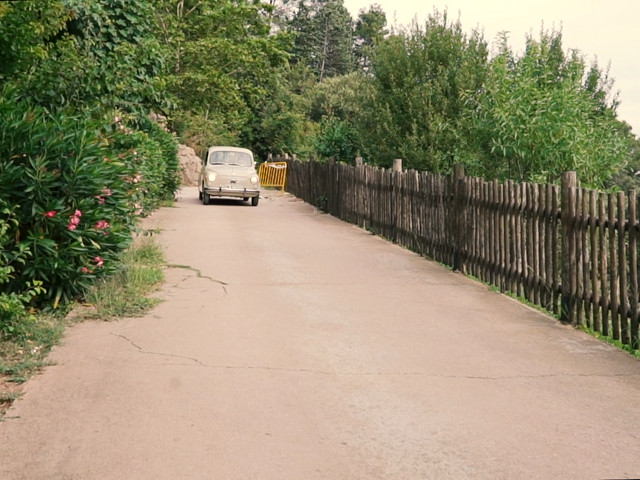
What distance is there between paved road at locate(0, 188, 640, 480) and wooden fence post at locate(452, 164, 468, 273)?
5.81ft

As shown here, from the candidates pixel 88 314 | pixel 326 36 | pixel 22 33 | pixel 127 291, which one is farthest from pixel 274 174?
pixel 326 36

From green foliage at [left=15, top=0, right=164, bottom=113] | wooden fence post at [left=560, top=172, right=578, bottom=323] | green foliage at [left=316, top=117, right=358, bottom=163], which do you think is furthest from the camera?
green foliage at [left=316, top=117, right=358, bottom=163]

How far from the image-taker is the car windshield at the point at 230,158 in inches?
1050

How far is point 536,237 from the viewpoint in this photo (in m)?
9.45

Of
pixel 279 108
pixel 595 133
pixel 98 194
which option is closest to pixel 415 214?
pixel 595 133

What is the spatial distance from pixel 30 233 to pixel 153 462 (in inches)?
A: 153

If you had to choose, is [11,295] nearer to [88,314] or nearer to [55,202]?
[55,202]

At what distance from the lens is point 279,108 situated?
56.5m

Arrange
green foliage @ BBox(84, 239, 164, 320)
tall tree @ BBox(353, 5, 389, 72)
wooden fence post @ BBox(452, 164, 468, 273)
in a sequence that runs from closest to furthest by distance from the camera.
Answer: green foliage @ BBox(84, 239, 164, 320) → wooden fence post @ BBox(452, 164, 468, 273) → tall tree @ BBox(353, 5, 389, 72)

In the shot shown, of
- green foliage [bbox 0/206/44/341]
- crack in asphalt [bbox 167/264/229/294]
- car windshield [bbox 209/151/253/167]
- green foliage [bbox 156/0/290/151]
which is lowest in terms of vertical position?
crack in asphalt [bbox 167/264/229/294]

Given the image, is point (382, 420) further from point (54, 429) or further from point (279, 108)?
point (279, 108)

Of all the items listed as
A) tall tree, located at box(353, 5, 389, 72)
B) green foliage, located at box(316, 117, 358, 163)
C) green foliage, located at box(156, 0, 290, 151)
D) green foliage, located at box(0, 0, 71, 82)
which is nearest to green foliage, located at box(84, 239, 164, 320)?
green foliage, located at box(0, 0, 71, 82)

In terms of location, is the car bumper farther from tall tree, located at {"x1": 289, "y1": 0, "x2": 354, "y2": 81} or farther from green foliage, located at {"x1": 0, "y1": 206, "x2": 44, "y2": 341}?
tall tree, located at {"x1": 289, "y1": 0, "x2": 354, "y2": 81}

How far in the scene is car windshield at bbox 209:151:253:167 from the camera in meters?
26.7
